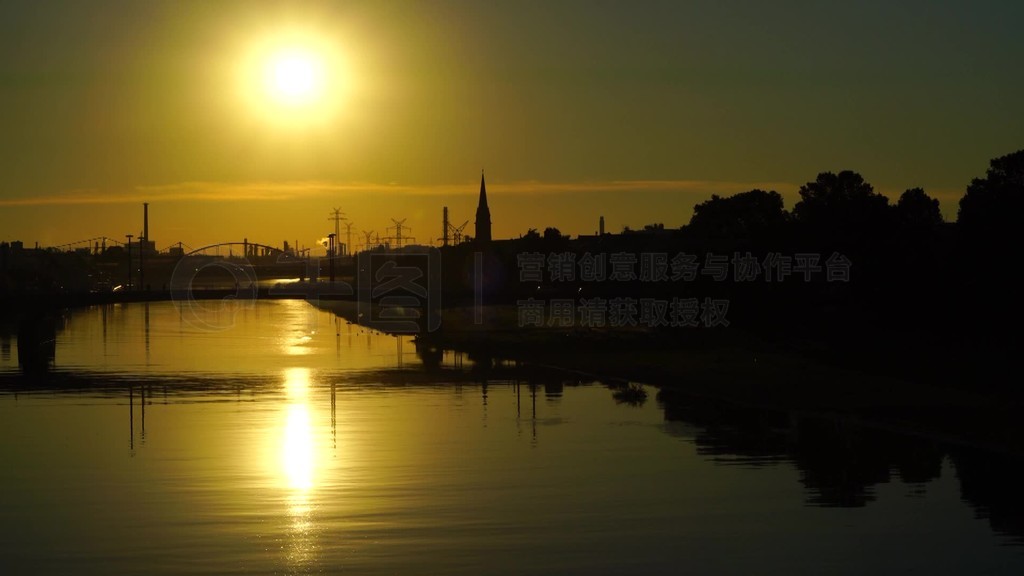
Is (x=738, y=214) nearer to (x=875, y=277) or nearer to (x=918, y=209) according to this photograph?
(x=918, y=209)

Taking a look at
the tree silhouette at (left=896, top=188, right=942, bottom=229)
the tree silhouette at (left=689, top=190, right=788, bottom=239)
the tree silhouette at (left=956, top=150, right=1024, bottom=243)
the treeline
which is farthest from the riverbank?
the tree silhouette at (left=689, top=190, right=788, bottom=239)

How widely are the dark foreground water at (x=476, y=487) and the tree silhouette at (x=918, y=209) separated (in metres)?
50.2

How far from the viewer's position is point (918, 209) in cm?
12244

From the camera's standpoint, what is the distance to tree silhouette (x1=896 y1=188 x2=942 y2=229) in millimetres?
118312

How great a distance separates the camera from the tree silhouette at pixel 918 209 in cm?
11831

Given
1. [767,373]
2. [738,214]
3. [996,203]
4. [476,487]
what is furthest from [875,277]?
[476,487]

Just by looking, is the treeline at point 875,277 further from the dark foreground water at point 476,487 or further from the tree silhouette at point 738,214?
the dark foreground water at point 476,487

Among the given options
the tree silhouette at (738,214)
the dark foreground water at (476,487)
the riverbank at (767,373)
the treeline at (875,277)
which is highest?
the tree silhouette at (738,214)

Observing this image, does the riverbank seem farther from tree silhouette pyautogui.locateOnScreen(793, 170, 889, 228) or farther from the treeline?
tree silhouette pyautogui.locateOnScreen(793, 170, 889, 228)

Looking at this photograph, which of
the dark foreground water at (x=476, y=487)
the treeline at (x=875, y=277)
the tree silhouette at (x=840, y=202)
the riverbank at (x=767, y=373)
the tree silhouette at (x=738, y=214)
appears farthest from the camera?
the tree silhouette at (x=738, y=214)

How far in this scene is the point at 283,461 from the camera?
51.5 m

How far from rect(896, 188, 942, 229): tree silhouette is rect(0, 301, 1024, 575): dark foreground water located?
165ft

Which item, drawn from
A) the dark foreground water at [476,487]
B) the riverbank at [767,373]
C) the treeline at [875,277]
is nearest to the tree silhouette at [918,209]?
the treeline at [875,277]

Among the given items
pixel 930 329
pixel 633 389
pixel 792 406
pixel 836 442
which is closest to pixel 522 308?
pixel 930 329
